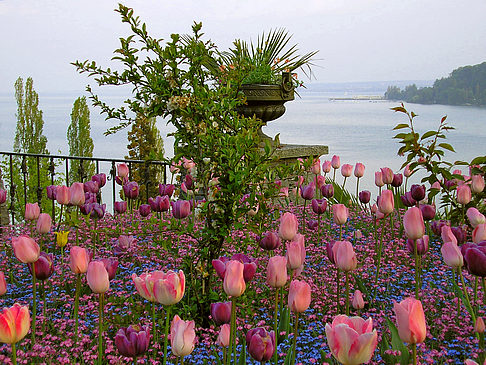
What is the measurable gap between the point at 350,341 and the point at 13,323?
1.10 m

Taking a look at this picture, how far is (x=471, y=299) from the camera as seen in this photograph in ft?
10.7

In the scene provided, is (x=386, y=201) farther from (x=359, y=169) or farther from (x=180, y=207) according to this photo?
(x=359, y=169)

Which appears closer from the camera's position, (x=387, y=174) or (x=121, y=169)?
(x=387, y=174)

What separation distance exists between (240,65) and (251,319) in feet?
4.95

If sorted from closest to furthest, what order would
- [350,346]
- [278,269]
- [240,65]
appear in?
[350,346], [278,269], [240,65]

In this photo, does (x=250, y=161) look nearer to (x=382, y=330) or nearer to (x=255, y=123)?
(x=255, y=123)

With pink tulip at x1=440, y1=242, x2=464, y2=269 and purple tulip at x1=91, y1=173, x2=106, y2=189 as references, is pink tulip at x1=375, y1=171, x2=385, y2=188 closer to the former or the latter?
pink tulip at x1=440, y1=242, x2=464, y2=269

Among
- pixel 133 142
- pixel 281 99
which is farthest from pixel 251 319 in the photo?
pixel 133 142

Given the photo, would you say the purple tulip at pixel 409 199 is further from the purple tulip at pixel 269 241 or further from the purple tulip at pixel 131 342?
the purple tulip at pixel 131 342

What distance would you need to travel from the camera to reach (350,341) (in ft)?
4.62

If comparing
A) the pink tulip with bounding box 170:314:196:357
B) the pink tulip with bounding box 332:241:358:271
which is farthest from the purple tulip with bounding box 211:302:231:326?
the pink tulip with bounding box 332:241:358:271

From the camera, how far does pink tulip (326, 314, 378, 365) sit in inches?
55.1

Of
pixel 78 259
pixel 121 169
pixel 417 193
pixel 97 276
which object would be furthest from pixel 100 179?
pixel 97 276

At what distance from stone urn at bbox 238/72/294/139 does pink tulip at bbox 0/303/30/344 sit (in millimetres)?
5476
